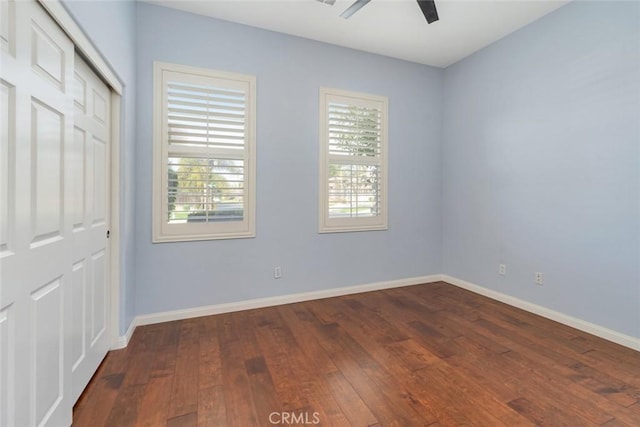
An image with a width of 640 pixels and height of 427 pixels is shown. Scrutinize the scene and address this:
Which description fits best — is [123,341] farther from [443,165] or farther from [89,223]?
[443,165]

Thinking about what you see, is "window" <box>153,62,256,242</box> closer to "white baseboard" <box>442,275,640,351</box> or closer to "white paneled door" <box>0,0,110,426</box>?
"white paneled door" <box>0,0,110,426</box>

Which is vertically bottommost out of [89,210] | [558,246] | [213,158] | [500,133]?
[558,246]

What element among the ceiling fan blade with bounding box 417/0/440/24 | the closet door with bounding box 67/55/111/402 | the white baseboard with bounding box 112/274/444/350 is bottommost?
the white baseboard with bounding box 112/274/444/350

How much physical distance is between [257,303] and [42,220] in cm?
223

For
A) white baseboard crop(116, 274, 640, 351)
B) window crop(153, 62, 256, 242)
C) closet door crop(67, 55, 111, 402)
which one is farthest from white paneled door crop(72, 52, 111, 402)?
window crop(153, 62, 256, 242)

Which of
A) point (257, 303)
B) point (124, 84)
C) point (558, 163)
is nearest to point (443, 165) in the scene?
point (558, 163)

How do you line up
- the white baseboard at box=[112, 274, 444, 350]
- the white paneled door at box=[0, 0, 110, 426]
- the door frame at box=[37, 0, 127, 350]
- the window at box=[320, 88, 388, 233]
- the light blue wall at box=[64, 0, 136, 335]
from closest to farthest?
1. the white paneled door at box=[0, 0, 110, 426]
2. the light blue wall at box=[64, 0, 136, 335]
3. the door frame at box=[37, 0, 127, 350]
4. the white baseboard at box=[112, 274, 444, 350]
5. the window at box=[320, 88, 388, 233]

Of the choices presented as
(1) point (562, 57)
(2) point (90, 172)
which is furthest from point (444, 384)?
(1) point (562, 57)

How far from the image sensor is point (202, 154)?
2928 mm

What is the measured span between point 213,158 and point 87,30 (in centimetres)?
146

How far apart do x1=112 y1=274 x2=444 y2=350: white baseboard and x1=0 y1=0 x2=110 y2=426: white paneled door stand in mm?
945

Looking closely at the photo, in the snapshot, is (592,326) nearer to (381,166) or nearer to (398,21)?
(381,166)

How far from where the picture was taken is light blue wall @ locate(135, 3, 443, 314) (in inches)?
110

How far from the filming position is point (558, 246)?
2.89 meters
